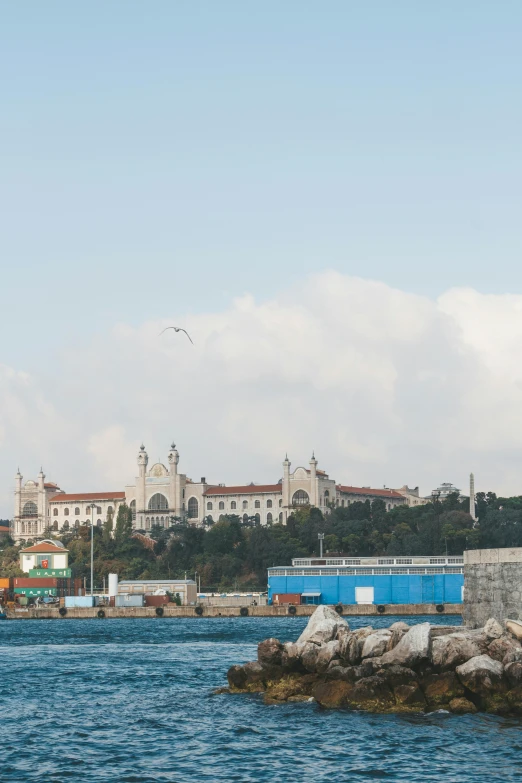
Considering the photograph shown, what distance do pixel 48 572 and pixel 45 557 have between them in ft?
30.0

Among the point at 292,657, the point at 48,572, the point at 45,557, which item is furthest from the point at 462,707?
the point at 45,557

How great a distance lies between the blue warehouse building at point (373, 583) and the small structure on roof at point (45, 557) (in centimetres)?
4541

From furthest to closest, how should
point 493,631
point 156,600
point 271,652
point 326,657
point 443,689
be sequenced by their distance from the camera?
point 156,600, point 271,652, point 326,657, point 493,631, point 443,689

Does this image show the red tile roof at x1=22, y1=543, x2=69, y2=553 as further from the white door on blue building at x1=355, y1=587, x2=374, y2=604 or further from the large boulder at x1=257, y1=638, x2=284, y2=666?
the large boulder at x1=257, y1=638, x2=284, y2=666

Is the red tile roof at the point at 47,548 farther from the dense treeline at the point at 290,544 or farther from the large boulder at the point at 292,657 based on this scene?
the large boulder at the point at 292,657

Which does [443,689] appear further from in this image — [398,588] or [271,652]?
[398,588]

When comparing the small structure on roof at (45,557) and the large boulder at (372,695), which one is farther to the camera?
the small structure on roof at (45,557)

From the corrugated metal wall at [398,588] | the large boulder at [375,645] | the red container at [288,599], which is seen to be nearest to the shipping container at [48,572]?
the red container at [288,599]

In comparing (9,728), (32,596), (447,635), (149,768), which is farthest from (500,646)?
(32,596)

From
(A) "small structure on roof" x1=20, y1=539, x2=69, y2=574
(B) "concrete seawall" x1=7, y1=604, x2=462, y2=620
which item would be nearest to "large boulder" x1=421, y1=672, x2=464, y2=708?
(B) "concrete seawall" x1=7, y1=604, x2=462, y2=620

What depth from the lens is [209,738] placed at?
3406 centimetres

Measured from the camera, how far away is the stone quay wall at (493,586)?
44.5 metres

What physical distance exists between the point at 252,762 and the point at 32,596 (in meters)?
124

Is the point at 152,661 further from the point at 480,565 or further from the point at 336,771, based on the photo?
the point at 336,771
